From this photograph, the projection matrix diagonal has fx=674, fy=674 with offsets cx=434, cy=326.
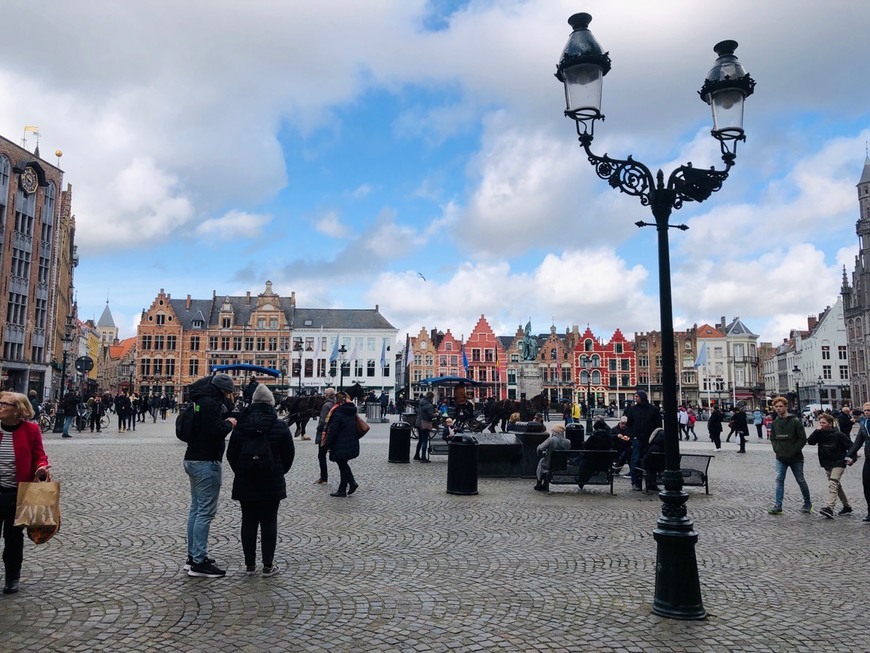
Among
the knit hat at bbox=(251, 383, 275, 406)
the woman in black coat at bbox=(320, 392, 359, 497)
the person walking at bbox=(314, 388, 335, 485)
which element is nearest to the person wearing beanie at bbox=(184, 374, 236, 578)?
the knit hat at bbox=(251, 383, 275, 406)

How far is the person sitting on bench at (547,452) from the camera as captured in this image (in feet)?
39.7

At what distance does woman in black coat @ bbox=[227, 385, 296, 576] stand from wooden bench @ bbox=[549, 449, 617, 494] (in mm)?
6590

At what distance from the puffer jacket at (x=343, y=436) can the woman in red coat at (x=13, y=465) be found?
560 centimetres

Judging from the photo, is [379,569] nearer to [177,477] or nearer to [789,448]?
[789,448]

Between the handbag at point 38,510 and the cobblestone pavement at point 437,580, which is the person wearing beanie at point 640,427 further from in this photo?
the handbag at point 38,510

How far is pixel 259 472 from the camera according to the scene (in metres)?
6.28

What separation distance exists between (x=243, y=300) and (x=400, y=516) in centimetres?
8159

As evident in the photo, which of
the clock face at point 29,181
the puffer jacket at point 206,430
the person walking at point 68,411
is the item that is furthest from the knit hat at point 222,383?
the clock face at point 29,181

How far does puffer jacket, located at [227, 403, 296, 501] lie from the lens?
6.28 metres

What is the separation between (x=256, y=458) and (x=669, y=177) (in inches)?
183

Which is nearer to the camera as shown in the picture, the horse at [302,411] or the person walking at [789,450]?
the person walking at [789,450]

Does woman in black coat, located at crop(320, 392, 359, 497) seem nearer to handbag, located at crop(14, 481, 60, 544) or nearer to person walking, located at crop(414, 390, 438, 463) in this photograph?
person walking, located at crop(414, 390, 438, 463)

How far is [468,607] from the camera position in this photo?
5.46 meters

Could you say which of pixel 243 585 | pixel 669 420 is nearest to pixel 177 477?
pixel 243 585
